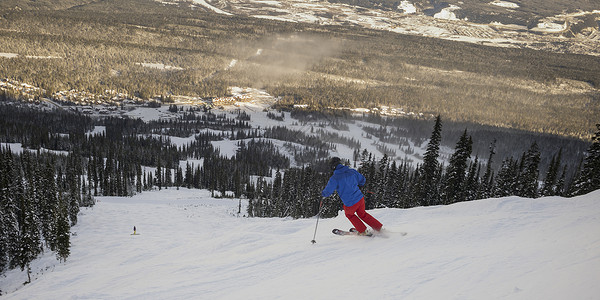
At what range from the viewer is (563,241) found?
7762 millimetres

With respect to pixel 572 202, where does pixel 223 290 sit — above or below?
below

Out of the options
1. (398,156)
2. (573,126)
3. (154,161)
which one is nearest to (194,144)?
(154,161)

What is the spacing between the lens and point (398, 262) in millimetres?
8258

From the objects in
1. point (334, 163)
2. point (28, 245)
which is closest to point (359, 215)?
point (334, 163)

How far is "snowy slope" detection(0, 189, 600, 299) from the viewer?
6.35 metres

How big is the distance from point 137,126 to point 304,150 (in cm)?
9238

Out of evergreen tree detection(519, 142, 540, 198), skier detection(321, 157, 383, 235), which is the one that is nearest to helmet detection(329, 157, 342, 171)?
skier detection(321, 157, 383, 235)

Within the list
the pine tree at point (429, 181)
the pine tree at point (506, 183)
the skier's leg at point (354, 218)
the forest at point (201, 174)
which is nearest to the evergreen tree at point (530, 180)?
the forest at point (201, 174)

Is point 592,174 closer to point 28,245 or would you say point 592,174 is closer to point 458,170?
point 458,170

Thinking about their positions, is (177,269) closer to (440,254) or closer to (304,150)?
(440,254)

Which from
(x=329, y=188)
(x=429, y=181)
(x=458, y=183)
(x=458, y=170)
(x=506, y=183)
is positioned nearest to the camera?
(x=329, y=188)

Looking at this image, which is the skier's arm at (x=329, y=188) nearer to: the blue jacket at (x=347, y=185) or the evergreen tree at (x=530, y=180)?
the blue jacket at (x=347, y=185)

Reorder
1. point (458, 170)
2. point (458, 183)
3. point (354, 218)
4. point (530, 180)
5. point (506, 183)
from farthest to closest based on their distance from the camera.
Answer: point (506, 183) → point (530, 180) → point (458, 183) → point (458, 170) → point (354, 218)

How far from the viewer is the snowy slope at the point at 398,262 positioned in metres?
6.35
